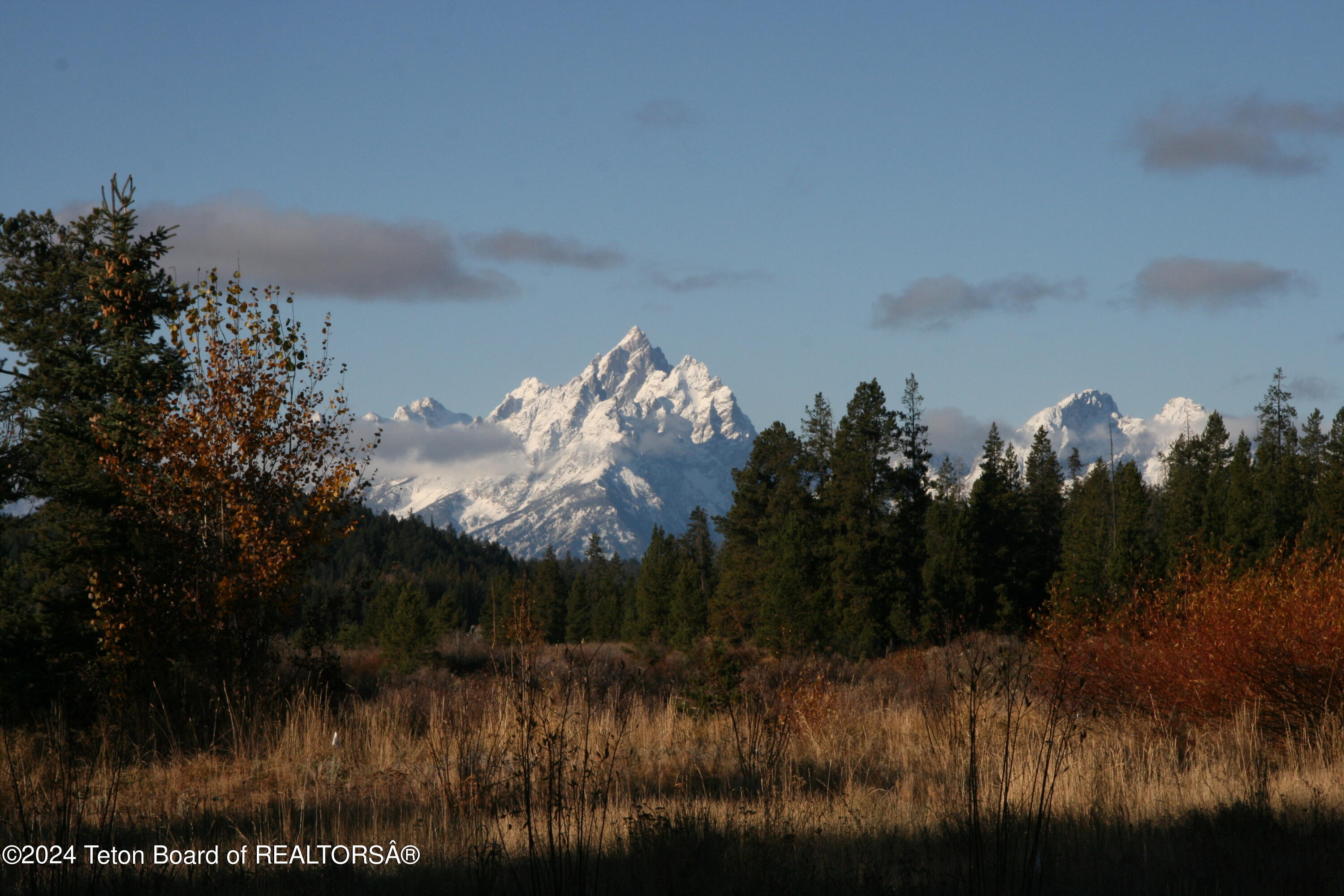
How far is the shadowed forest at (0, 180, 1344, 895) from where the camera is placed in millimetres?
5113

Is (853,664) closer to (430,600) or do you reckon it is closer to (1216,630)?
A: (1216,630)

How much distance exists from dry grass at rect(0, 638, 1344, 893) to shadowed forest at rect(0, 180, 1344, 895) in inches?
1.6

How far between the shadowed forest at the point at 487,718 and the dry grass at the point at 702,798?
40mm

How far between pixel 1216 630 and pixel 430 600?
372 feet

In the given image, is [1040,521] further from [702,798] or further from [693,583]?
[702,798]

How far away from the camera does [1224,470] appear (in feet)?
227

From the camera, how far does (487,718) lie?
873 centimetres

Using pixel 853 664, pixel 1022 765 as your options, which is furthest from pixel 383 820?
pixel 853 664

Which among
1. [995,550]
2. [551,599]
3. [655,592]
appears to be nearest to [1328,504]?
[995,550]

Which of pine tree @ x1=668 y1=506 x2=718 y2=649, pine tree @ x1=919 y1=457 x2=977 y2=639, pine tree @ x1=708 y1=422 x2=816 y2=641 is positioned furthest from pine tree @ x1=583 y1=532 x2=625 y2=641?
pine tree @ x1=919 y1=457 x2=977 y2=639

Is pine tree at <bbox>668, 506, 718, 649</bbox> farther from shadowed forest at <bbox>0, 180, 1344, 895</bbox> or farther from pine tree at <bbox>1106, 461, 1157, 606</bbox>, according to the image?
shadowed forest at <bbox>0, 180, 1344, 895</bbox>

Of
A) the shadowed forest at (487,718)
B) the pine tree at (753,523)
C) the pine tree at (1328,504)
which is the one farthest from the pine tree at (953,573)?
the shadowed forest at (487,718)

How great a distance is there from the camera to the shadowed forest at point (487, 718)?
5.11m

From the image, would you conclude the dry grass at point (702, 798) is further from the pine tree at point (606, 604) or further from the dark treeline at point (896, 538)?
the pine tree at point (606, 604)
